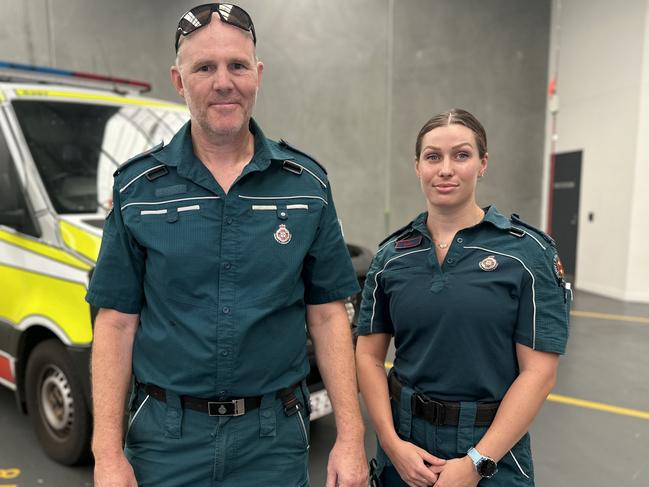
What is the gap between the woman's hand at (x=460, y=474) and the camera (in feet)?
4.39

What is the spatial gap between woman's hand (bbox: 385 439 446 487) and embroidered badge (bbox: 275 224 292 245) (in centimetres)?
66

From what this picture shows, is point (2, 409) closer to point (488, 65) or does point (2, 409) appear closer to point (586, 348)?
point (586, 348)

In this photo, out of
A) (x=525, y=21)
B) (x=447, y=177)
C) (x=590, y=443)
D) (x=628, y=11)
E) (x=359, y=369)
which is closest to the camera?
(x=447, y=177)

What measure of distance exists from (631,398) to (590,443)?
0.93 m

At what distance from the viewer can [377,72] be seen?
8.58 meters

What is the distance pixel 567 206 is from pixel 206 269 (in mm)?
8241

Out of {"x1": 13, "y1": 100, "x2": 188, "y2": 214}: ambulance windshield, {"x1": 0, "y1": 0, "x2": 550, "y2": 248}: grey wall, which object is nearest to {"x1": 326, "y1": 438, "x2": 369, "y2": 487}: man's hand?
{"x1": 13, "y1": 100, "x2": 188, "y2": 214}: ambulance windshield

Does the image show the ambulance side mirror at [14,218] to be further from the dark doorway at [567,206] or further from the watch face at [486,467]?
the dark doorway at [567,206]

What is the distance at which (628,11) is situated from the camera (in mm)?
6828

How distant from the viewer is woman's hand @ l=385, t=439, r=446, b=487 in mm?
1381

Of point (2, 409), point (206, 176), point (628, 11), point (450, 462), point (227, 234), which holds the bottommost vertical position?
point (2, 409)

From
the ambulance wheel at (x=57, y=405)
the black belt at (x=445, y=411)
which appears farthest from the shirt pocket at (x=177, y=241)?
the ambulance wheel at (x=57, y=405)

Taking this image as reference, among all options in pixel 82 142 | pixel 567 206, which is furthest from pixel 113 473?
pixel 567 206

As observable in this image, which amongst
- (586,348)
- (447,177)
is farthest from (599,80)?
(447,177)
